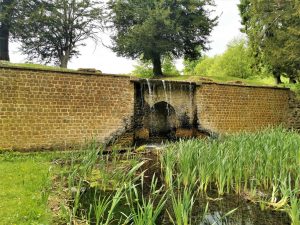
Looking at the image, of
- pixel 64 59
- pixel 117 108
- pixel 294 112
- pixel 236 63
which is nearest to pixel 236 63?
pixel 236 63

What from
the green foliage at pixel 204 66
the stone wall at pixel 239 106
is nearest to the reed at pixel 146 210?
the stone wall at pixel 239 106

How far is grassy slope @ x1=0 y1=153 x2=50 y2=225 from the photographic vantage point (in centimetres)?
421

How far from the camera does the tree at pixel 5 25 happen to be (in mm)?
20498

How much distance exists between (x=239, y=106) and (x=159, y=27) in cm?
964

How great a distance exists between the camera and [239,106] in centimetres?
1623

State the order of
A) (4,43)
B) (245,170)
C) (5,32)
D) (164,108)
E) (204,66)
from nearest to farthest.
→ 1. (245,170)
2. (164,108)
3. (4,43)
4. (5,32)
5. (204,66)

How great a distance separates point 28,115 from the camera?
10.4 meters

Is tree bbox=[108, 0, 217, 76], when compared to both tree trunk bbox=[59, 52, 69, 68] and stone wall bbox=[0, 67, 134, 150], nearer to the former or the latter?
tree trunk bbox=[59, 52, 69, 68]

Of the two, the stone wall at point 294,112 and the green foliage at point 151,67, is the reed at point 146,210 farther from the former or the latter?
the green foliage at point 151,67

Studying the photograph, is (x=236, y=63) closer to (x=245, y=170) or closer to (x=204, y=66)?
(x=204, y=66)

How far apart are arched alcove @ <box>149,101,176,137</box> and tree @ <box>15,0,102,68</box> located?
11641 mm

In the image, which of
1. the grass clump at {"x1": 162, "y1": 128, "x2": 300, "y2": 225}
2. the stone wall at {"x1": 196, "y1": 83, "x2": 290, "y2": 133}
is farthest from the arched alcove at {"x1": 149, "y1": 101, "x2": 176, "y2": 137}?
the grass clump at {"x1": 162, "y1": 128, "x2": 300, "y2": 225}

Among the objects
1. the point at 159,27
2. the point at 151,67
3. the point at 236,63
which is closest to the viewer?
the point at 159,27

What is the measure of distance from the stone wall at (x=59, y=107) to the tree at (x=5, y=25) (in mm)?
12108
